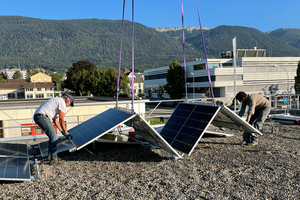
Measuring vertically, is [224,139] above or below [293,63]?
below

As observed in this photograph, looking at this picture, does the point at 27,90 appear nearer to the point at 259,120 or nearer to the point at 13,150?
the point at 13,150

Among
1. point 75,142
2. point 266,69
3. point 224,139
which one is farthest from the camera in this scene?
point 266,69

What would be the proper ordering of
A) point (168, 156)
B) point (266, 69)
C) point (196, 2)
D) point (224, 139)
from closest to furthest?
point (168, 156)
point (224, 139)
point (196, 2)
point (266, 69)

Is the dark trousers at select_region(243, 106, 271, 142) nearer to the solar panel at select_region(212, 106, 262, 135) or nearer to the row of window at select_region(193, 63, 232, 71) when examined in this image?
the solar panel at select_region(212, 106, 262, 135)

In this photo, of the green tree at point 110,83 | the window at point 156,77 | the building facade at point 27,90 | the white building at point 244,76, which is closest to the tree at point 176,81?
the white building at point 244,76

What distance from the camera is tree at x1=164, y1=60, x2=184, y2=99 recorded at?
58500 mm

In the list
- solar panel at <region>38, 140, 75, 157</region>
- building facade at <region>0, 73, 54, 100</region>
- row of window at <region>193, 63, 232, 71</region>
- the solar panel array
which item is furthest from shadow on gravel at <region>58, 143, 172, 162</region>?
building facade at <region>0, 73, 54, 100</region>

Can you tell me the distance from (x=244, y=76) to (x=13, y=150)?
192 feet

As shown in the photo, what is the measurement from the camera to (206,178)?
4.71m

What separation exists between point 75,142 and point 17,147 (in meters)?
1.74

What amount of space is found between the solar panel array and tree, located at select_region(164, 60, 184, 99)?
5311 cm

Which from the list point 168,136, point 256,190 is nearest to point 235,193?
point 256,190

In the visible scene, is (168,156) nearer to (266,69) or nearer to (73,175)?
(73,175)

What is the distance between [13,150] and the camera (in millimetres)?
6012
